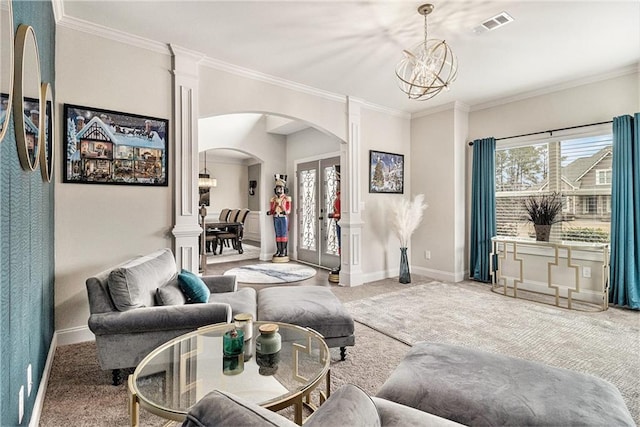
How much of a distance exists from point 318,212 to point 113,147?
4.12 meters

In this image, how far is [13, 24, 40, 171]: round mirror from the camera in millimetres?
1343

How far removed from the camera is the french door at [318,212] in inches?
244

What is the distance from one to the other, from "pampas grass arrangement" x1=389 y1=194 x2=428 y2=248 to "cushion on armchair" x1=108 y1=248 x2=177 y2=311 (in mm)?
3534

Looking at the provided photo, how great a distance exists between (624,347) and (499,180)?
2.79 metres

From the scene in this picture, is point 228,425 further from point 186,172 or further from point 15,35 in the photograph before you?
point 186,172

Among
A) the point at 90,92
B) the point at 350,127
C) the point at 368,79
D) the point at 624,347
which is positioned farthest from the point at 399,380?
the point at 350,127

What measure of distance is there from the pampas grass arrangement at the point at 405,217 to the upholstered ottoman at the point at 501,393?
351cm

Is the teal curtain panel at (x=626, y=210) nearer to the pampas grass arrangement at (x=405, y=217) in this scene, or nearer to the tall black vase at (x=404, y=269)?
the pampas grass arrangement at (x=405, y=217)

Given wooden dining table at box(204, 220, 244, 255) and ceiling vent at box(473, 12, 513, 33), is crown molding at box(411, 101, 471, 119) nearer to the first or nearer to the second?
ceiling vent at box(473, 12, 513, 33)

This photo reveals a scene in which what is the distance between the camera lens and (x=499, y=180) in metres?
4.98

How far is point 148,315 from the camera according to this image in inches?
80.1

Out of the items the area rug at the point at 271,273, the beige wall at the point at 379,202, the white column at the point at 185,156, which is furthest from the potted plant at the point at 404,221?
the white column at the point at 185,156

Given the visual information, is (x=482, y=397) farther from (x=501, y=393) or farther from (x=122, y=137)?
(x=122, y=137)

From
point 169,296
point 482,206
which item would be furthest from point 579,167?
A: point 169,296
